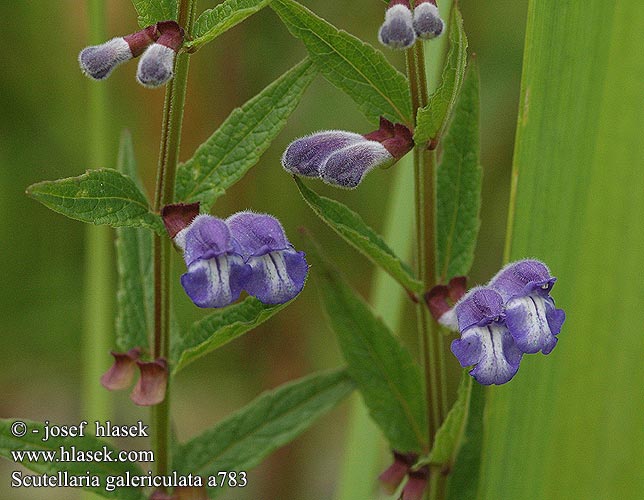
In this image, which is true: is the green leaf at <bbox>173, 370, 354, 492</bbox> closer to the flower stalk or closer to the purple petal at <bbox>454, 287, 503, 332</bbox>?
the flower stalk

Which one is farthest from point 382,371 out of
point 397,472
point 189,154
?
point 189,154

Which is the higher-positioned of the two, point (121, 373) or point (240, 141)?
point (240, 141)

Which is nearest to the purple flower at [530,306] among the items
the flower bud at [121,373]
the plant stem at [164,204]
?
the plant stem at [164,204]

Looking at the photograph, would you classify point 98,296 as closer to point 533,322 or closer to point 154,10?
point 154,10

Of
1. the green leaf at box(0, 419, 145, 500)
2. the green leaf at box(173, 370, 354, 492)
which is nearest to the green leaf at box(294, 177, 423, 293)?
the green leaf at box(173, 370, 354, 492)

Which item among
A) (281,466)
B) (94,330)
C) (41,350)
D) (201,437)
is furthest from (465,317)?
(41,350)

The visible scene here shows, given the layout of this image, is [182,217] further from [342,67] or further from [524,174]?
[524,174]
